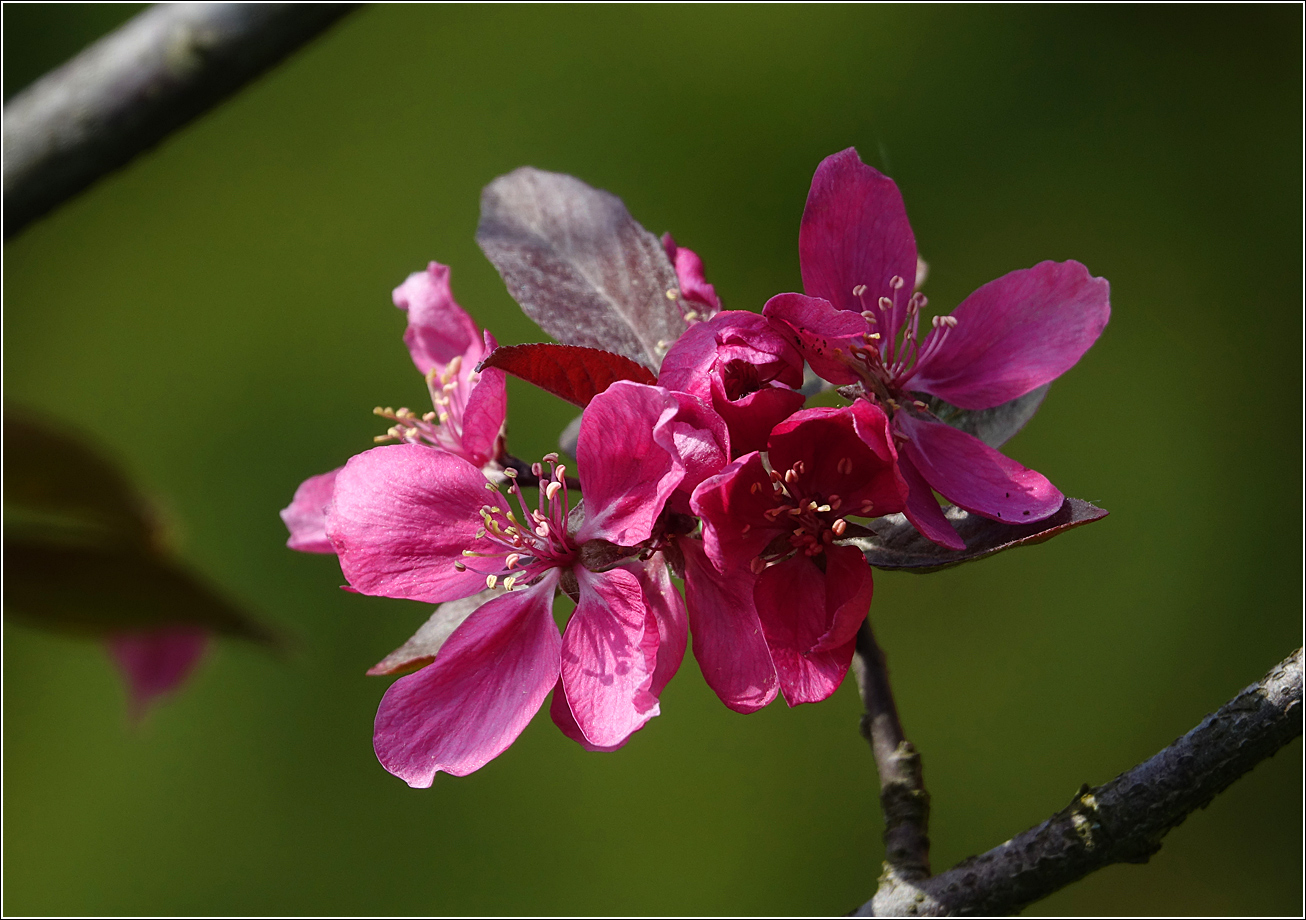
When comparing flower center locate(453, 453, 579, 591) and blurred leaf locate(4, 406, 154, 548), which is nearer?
flower center locate(453, 453, 579, 591)

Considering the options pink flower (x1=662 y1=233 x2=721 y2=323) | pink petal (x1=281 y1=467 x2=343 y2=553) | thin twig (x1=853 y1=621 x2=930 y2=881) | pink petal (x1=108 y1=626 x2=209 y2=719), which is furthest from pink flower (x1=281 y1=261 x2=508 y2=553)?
pink petal (x1=108 y1=626 x2=209 y2=719)

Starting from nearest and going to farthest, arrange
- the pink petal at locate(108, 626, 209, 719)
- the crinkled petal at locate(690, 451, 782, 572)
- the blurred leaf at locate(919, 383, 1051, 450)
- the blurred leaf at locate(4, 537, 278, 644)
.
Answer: the crinkled petal at locate(690, 451, 782, 572) < the blurred leaf at locate(919, 383, 1051, 450) < the blurred leaf at locate(4, 537, 278, 644) < the pink petal at locate(108, 626, 209, 719)

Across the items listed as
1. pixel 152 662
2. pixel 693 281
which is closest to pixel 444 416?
pixel 693 281

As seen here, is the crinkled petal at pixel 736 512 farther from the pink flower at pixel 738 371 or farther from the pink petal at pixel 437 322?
the pink petal at pixel 437 322

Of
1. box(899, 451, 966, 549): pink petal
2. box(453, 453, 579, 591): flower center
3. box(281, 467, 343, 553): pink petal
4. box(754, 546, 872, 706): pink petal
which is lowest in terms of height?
box(754, 546, 872, 706): pink petal

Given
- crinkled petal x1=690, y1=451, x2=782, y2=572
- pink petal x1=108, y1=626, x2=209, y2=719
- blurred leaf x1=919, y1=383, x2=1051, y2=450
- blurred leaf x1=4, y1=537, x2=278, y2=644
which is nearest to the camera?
crinkled petal x1=690, y1=451, x2=782, y2=572

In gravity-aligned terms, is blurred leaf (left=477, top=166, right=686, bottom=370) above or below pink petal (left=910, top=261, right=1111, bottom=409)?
above

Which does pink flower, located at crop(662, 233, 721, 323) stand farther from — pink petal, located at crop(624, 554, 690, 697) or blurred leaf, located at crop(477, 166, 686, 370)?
pink petal, located at crop(624, 554, 690, 697)

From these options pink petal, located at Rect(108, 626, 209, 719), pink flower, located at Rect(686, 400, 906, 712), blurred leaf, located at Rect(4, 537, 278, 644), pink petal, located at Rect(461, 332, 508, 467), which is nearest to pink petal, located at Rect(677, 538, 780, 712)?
pink flower, located at Rect(686, 400, 906, 712)
